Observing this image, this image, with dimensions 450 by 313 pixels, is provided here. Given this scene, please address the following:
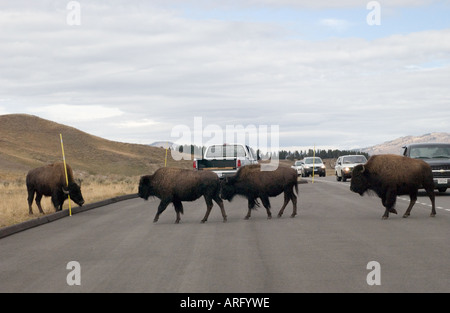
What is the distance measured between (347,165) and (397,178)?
2932cm

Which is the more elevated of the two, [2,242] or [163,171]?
[163,171]

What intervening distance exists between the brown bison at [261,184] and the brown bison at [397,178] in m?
2.25

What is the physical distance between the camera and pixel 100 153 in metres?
129

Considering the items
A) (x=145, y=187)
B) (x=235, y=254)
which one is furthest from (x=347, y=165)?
(x=235, y=254)

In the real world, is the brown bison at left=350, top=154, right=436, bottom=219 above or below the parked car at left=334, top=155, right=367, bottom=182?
above

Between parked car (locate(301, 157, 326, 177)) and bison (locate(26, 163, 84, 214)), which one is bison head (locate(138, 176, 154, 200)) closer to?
bison (locate(26, 163, 84, 214))

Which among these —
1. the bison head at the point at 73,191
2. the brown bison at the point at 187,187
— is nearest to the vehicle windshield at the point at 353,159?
the bison head at the point at 73,191

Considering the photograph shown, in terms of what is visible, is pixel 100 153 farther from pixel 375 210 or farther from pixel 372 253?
pixel 372 253

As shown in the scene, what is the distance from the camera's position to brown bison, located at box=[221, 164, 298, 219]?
61.5 feet

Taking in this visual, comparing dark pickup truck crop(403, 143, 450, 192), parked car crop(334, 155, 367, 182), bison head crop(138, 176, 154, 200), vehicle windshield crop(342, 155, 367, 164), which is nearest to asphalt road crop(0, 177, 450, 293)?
bison head crop(138, 176, 154, 200)

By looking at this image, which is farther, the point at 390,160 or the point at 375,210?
the point at 375,210

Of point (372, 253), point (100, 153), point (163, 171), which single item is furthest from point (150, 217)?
point (100, 153)

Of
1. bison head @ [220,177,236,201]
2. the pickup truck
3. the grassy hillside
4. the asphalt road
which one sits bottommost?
the grassy hillside
